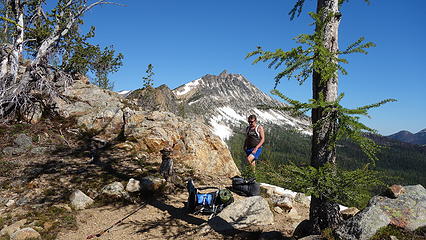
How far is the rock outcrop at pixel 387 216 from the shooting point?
4.39 meters

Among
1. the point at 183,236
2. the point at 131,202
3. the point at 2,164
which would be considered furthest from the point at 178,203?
the point at 2,164

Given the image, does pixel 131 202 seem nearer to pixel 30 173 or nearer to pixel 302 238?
pixel 30 173

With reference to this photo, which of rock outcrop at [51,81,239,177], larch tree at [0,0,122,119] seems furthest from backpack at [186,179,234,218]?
larch tree at [0,0,122,119]

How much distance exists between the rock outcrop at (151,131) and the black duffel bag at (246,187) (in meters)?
2.90

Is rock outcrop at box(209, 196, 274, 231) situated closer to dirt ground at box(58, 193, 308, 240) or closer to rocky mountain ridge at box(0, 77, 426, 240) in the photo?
rocky mountain ridge at box(0, 77, 426, 240)

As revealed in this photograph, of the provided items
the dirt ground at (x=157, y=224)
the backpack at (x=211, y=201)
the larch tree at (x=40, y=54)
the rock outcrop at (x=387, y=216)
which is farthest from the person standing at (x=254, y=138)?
the larch tree at (x=40, y=54)

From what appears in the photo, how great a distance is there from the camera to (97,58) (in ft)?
61.4

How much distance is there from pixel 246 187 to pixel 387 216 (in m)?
5.20

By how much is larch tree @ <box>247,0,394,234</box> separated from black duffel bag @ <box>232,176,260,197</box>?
3869 mm

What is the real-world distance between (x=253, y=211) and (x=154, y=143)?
7.58 m

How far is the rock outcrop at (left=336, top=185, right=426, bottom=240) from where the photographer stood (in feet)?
14.4

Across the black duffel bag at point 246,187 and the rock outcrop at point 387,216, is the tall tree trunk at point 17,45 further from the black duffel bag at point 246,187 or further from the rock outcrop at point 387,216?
the rock outcrop at point 387,216

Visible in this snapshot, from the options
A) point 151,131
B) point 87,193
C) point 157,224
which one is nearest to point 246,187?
point 157,224

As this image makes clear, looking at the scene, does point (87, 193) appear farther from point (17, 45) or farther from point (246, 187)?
point (17, 45)
